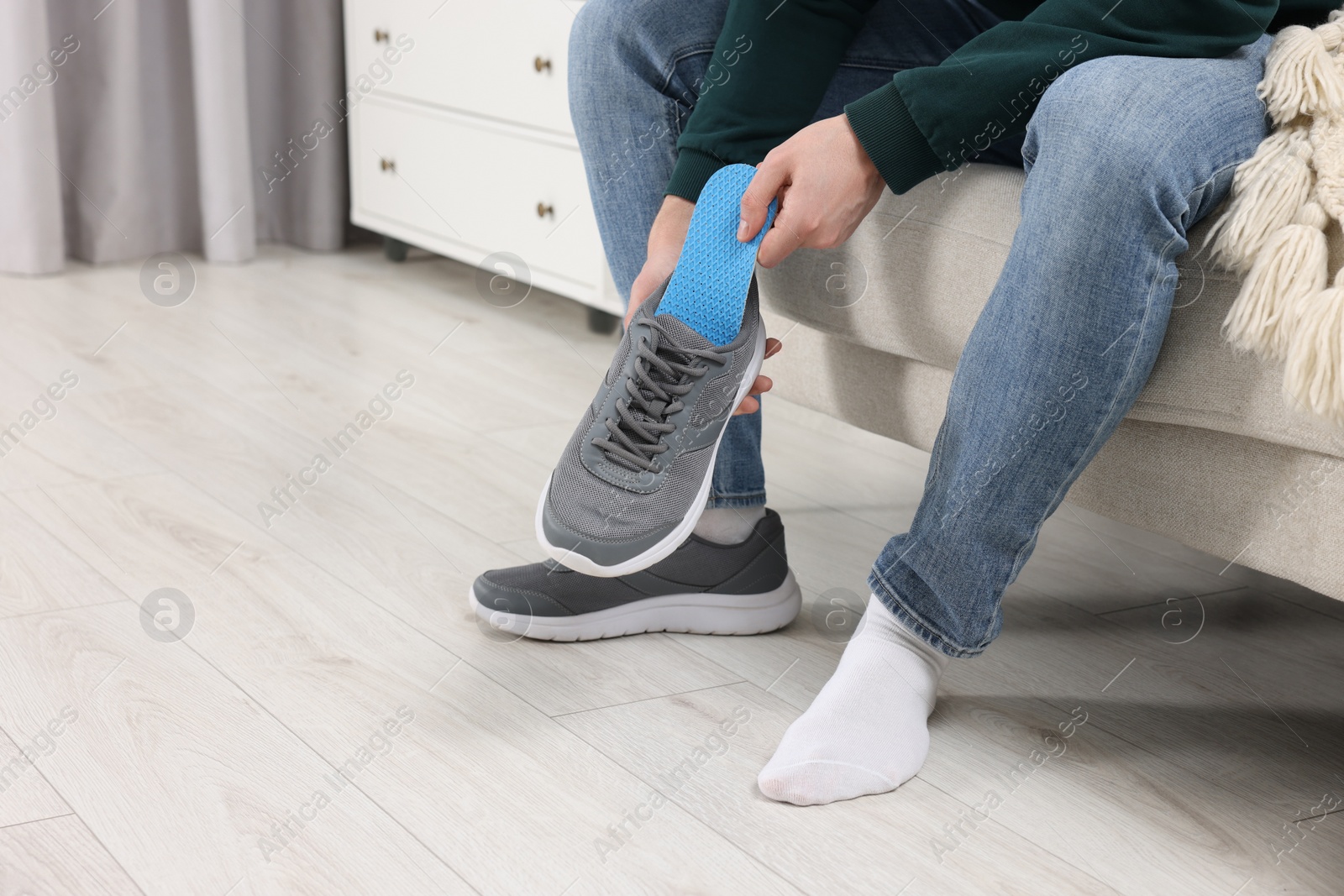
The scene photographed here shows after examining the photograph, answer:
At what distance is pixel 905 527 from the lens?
122cm

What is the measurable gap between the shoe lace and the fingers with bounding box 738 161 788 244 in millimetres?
81

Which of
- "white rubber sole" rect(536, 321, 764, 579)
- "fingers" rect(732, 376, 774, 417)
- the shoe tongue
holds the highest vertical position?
the shoe tongue

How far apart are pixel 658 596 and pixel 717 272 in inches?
10.9

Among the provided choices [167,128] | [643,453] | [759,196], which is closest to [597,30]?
[759,196]

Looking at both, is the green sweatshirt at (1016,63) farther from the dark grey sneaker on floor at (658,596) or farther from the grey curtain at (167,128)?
the grey curtain at (167,128)

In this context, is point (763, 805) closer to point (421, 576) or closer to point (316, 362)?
point (421, 576)

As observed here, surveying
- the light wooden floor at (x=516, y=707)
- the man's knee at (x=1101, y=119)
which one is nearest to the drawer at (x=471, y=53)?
the light wooden floor at (x=516, y=707)

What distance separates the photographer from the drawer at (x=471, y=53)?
191 cm

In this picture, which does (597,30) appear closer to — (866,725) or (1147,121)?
(1147,121)

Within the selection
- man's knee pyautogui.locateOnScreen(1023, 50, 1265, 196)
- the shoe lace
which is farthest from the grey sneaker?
man's knee pyautogui.locateOnScreen(1023, 50, 1265, 196)

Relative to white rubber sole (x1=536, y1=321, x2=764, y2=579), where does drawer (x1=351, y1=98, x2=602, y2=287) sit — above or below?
below

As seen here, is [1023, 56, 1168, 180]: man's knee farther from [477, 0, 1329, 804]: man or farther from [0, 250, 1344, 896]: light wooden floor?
[0, 250, 1344, 896]: light wooden floor

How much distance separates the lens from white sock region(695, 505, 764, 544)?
0.97m

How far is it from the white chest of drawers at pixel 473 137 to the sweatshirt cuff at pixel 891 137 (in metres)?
1.16
